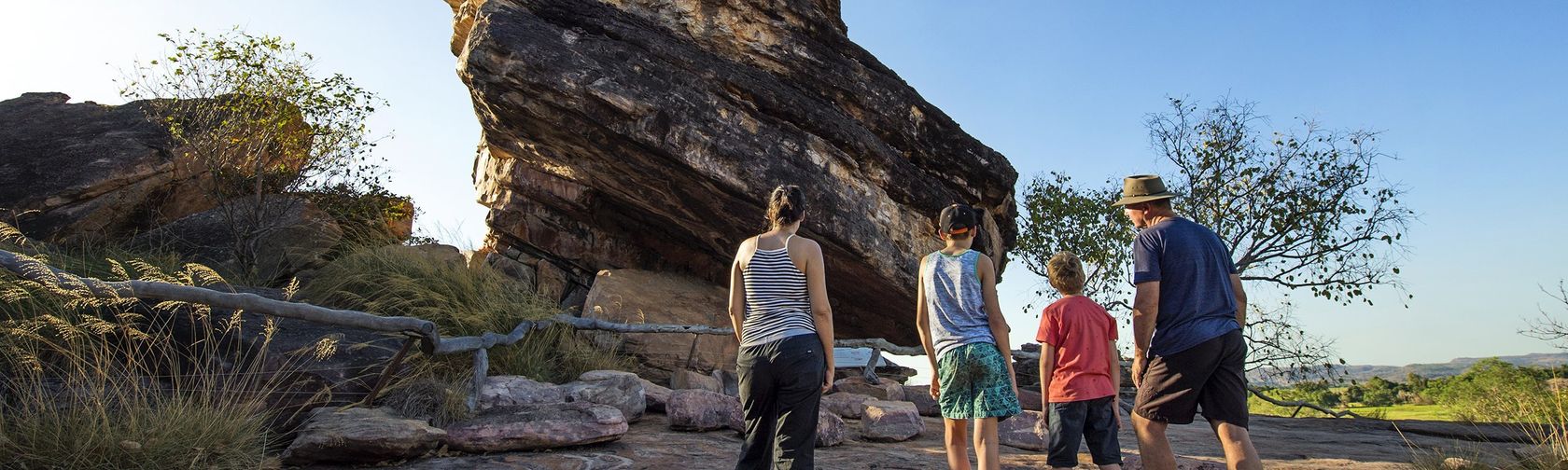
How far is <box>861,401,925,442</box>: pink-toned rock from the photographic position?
738 centimetres

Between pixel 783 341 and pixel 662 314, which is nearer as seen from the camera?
pixel 783 341

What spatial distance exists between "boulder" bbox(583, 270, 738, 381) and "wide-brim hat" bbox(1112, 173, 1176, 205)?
579 cm

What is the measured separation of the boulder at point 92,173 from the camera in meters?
12.0

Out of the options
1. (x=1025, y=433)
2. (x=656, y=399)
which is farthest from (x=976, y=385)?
(x=656, y=399)

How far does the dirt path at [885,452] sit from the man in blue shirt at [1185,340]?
2.17 metres

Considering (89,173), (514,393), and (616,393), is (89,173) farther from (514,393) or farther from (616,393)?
(616,393)

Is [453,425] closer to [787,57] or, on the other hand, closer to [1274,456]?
[1274,456]

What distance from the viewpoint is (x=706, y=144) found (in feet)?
33.5

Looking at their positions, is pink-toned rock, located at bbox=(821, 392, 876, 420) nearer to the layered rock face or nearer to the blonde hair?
the blonde hair

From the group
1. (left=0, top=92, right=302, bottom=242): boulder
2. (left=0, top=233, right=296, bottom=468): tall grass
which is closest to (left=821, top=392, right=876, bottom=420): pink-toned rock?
(left=0, top=233, right=296, bottom=468): tall grass

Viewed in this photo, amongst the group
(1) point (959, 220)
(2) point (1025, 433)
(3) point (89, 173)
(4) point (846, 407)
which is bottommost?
(2) point (1025, 433)

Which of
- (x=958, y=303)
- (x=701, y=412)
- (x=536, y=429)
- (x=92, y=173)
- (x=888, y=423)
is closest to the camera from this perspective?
(x=958, y=303)

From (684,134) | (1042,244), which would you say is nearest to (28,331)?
(684,134)

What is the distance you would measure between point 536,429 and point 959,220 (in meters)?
3.23
